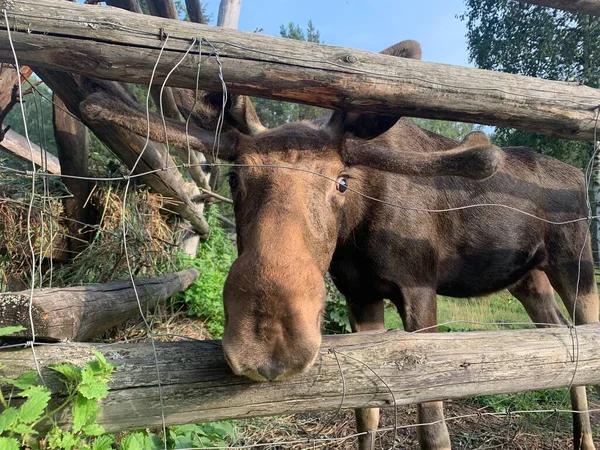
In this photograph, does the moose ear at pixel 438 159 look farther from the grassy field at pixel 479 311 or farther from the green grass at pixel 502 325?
the grassy field at pixel 479 311

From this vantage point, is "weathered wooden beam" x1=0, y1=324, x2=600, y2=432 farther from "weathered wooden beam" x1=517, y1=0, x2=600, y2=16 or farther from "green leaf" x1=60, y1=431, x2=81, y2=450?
"weathered wooden beam" x1=517, y1=0, x2=600, y2=16

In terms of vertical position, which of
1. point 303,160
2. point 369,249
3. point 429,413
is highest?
point 303,160

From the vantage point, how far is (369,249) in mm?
3197

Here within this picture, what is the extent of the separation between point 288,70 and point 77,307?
167 centimetres

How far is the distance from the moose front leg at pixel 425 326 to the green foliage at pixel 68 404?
6.67ft

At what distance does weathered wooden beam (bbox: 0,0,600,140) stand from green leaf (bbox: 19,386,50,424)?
52.9 inches

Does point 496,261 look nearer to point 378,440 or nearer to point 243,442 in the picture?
point 378,440

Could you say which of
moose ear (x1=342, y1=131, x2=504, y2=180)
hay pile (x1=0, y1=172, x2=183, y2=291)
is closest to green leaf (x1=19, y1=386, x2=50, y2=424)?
moose ear (x1=342, y1=131, x2=504, y2=180)

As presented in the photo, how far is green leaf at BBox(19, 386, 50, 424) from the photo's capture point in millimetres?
1507

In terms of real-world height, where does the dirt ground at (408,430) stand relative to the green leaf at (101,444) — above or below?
below

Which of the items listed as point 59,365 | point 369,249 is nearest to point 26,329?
point 59,365

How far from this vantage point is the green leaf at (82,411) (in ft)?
5.34

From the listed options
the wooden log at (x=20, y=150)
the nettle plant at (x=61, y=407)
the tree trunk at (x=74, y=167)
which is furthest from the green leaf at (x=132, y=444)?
the wooden log at (x=20, y=150)

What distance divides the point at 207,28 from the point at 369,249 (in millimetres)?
1805
